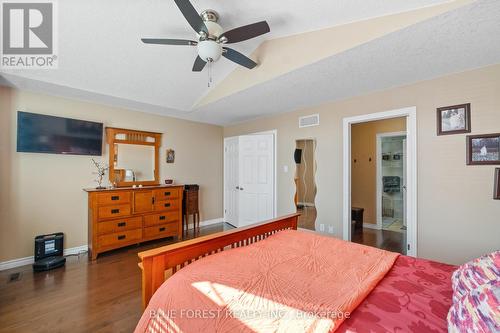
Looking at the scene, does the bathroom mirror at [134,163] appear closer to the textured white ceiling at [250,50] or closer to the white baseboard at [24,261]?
the textured white ceiling at [250,50]

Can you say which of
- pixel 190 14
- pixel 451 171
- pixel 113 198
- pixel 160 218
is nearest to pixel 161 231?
pixel 160 218

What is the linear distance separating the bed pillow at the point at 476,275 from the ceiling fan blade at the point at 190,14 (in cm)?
223

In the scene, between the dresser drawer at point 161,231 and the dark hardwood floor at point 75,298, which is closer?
the dark hardwood floor at point 75,298

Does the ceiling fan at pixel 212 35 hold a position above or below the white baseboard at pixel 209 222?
above

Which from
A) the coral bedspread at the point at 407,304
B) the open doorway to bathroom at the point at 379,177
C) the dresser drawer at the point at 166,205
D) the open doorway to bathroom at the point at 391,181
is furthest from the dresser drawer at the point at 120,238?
the open doorway to bathroom at the point at 391,181

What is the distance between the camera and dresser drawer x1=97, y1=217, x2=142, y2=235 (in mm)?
3173

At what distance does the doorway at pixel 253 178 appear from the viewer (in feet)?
14.4

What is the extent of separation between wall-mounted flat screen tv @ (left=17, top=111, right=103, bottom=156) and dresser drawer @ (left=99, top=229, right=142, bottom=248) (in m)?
1.33

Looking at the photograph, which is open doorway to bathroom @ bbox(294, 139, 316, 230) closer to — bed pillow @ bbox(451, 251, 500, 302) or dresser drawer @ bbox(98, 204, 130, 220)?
bed pillow @ bbox(451, 251, 500, 302)

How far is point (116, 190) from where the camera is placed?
331 cm

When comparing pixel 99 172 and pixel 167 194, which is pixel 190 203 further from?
pixel 99 172

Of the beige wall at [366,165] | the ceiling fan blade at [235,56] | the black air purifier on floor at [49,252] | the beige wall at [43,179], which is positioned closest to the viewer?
the ceiling fan blade at [235,56]

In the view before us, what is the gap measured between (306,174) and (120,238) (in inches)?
128

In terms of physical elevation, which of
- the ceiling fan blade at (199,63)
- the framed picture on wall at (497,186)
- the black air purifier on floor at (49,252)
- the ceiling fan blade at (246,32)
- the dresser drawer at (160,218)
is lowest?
the black air purifier on floor at (49,252)
